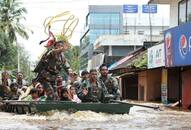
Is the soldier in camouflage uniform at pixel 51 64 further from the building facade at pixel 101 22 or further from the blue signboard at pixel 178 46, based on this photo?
the building facade at pixel 101 22

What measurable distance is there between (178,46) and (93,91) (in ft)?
27.3

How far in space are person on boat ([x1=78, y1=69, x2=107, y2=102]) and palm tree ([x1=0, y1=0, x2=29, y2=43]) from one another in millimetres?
41249

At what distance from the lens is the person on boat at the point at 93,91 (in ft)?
51.9

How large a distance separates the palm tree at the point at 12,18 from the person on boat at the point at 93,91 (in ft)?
135

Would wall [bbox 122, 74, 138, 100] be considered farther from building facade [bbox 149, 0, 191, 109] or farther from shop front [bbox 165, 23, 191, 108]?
shop front [bbox 165, 23, 191, 108]

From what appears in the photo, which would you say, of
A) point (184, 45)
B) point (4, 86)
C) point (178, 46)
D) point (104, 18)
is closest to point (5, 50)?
point (178, 46)

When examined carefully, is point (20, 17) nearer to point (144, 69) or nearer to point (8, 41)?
point (8, 41)

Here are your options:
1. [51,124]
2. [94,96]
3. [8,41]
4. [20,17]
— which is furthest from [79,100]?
[20,17]

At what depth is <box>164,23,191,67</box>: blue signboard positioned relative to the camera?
72.4ft

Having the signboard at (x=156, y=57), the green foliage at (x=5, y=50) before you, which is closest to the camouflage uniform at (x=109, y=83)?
the signboard at (x=156, y=57)

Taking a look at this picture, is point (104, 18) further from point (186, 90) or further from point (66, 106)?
point (66, 106)

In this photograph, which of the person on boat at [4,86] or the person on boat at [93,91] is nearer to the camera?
the person on boat at [93,91]

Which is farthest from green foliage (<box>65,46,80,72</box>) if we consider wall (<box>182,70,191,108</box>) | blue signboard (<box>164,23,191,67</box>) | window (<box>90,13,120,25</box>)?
window (<box>90,13,120,25</box>)

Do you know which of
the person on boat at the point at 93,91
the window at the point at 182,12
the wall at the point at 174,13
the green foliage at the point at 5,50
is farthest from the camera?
the green foliage at the point at 5,50
